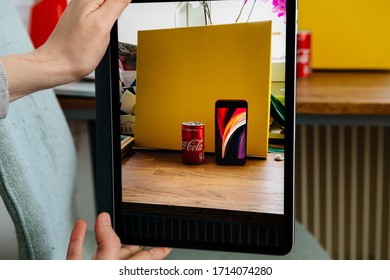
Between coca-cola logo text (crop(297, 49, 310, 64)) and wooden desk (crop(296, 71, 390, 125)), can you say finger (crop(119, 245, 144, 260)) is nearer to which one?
wooden desk (crop(296, 71, 390, 125))

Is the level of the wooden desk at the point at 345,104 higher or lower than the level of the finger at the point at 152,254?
higher

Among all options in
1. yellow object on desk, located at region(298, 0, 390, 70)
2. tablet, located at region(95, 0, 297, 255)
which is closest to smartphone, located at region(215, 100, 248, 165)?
tablet, located at region(95, 0, 297, 255)

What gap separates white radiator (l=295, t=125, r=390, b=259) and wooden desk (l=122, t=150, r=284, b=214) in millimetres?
880

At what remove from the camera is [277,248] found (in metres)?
0.48

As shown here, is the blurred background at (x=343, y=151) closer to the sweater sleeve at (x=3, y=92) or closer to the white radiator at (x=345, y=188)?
the white radiator at (x=345, y=188)

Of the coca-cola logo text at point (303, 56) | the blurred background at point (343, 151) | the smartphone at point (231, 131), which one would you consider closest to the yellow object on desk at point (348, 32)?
the blurred background at point (343, 151)

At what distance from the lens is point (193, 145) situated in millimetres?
448

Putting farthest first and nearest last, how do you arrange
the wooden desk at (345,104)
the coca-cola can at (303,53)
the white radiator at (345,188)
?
the white radiator at (345,188) → the coca-cola can at (303,53) → the wooden desk at (345,104)

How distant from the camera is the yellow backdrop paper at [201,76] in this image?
0.44m

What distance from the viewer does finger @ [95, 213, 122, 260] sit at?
49 centimetres

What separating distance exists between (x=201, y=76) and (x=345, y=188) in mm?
1000

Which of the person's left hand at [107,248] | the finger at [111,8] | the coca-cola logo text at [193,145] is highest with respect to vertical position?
the finger at [111,8]
